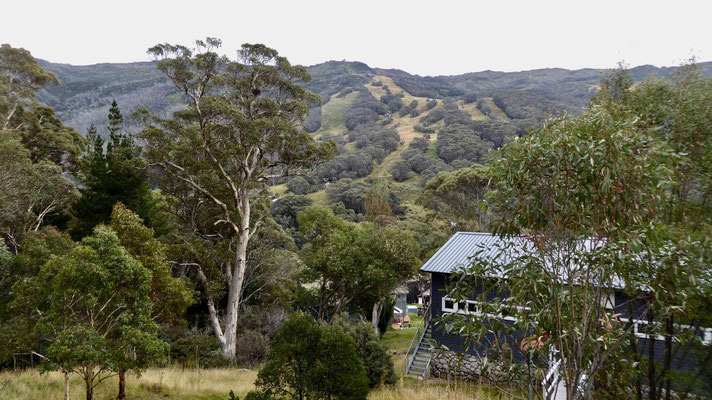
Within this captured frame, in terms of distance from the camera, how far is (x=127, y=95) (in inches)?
4454

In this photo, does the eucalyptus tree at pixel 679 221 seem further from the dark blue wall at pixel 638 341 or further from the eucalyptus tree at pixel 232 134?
the eucalyptus tree at pixel 232 134

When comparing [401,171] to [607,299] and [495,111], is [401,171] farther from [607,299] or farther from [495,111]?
[607,299]

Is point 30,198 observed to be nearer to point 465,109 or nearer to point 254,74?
point 254,74

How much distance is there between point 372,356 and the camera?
13000 mm

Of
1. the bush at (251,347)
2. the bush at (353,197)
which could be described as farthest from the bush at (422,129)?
the bush at (251,347)

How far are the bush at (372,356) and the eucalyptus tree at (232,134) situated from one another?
649 cm

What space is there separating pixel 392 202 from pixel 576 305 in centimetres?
4756

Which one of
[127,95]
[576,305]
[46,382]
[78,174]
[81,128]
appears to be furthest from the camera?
[127,95]

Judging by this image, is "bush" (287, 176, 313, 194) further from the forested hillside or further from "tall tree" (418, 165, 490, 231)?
"tall tree" (418, 165, 490, 231)

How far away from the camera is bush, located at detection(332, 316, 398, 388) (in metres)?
12.7

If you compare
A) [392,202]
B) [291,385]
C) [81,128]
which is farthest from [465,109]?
[291,385]

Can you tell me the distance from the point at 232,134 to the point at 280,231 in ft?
25.0

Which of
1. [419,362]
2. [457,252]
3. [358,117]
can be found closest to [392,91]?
[358,117]

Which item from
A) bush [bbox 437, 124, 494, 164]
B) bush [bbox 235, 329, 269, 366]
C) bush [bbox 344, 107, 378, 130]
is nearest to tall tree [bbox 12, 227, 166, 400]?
bush [bbox 235, 329, 269, 366]
